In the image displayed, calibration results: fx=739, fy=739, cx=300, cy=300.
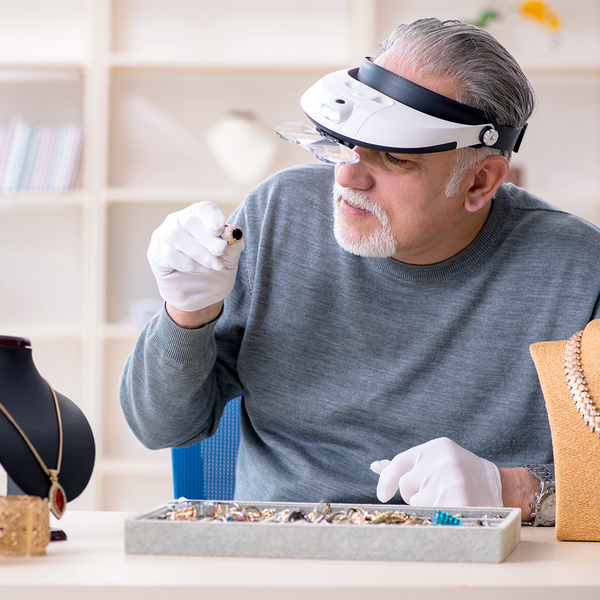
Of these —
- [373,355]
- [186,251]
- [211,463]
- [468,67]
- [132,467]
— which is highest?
[468,67]

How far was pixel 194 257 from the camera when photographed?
3.22 feet

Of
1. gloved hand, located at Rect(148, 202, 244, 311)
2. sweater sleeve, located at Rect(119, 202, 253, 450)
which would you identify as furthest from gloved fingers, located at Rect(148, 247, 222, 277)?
sweater sleeve, located at Rect(119, 202, 253, 450)

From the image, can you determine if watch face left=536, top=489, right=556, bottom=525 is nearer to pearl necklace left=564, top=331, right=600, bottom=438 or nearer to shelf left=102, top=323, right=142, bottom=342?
pearl necklace left=564, top=331, right=600, bottom=438

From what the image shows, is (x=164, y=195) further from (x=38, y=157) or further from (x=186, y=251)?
(x=186, y=251)

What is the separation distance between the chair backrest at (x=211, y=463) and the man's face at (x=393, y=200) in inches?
14.7

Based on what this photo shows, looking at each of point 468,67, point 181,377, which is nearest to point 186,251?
point 181,377

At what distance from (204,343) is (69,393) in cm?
182

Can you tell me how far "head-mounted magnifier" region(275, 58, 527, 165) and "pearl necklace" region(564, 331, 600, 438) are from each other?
1.23 feet

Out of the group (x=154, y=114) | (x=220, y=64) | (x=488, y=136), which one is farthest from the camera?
(x=154, y=114)

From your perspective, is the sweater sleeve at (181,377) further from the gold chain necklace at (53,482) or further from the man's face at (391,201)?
the gold chain necklace at (53,482)

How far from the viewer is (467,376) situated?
121 cm

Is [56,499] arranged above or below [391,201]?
below

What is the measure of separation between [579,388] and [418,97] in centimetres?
49

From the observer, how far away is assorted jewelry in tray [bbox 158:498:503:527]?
26.6 inches
